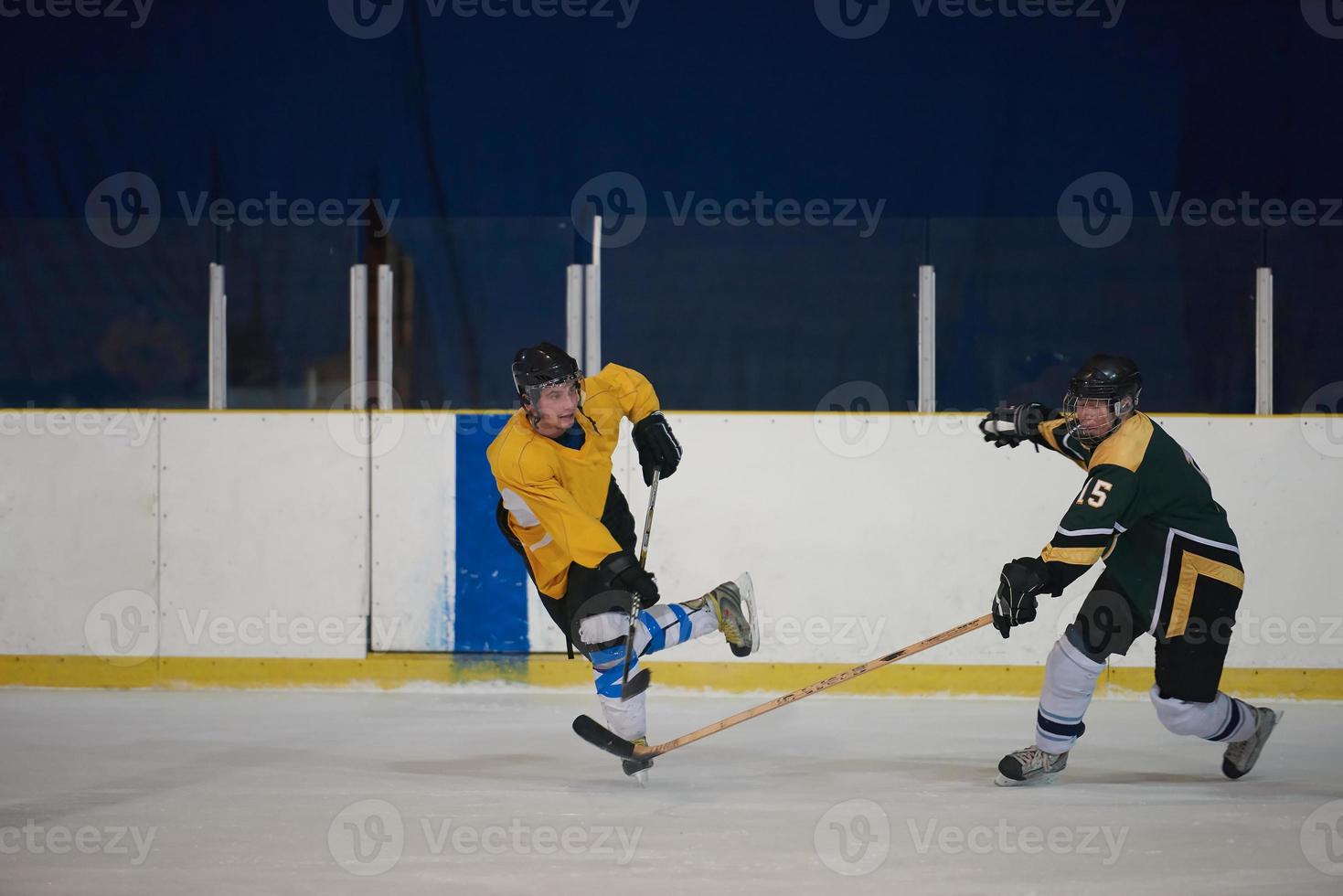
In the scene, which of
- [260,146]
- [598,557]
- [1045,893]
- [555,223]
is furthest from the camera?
[260,146]

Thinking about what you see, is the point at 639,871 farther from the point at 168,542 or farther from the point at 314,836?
the point at 168,542

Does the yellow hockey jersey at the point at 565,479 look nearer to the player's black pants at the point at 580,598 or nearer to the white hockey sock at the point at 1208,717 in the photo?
the player's black pants at the point at 580,598

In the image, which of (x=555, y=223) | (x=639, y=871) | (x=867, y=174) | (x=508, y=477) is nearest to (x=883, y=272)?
(x=867, y=174)

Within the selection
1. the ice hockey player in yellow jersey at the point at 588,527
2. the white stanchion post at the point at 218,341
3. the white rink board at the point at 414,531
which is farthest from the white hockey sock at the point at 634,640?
the white stanchion post at the point at 218,341

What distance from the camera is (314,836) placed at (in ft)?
9.22

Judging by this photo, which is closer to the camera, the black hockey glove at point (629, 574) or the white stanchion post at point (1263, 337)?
the black hockey glove at point (629, 574)

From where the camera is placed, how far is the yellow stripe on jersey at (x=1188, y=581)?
3314 millimetres

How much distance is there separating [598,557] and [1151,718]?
216 centimetres

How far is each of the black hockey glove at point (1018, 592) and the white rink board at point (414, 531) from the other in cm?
238

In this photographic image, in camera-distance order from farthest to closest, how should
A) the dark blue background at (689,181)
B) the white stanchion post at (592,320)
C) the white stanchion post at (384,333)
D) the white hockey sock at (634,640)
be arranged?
the dark blue background at (689,181) < the white stanchion post at (384,333) < the white stanchion post at (592,320) < the white hockey sock at (634,640)

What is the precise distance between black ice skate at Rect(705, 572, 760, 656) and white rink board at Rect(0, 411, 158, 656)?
2476 millimetres

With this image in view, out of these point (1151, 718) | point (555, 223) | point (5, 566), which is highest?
point (555, 223)

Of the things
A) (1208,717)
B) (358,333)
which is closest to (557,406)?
(1208,717)

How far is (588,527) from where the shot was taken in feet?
11.0
